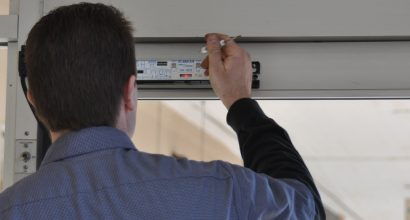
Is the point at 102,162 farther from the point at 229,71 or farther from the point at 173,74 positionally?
the point at 173,74

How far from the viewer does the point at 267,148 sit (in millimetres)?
1199

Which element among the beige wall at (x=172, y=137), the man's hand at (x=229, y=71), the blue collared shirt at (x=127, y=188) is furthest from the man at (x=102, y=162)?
the beige wall at (x=172, y=137)

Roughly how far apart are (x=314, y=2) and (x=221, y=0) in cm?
27

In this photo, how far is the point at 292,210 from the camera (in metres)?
1.09

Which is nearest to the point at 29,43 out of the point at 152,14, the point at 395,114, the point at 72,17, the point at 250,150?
the point at 72,17

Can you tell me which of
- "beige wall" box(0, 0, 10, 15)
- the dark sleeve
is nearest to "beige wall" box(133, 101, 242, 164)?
"beige wall" box(0, 0, 10, 15)

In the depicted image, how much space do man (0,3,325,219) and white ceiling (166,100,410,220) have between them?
767 mm

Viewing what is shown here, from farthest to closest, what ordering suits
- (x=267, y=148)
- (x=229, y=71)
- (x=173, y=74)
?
(x=173, y=74) → (x=229, y=71) → (x=267, y=148)

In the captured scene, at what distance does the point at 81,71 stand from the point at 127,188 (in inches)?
8.3

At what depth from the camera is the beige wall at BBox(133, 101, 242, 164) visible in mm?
1939

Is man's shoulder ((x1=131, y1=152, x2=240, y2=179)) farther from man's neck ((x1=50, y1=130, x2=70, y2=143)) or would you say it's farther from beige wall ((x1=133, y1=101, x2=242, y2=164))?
beige wall ((x1=133, y1=101, x2=242, y2=164))

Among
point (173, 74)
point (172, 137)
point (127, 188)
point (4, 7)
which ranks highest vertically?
point (4, 7)

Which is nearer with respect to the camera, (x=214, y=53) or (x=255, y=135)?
(x=255, y=135)

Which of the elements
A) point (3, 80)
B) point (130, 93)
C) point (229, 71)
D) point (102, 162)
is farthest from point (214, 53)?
point (3, 80)
